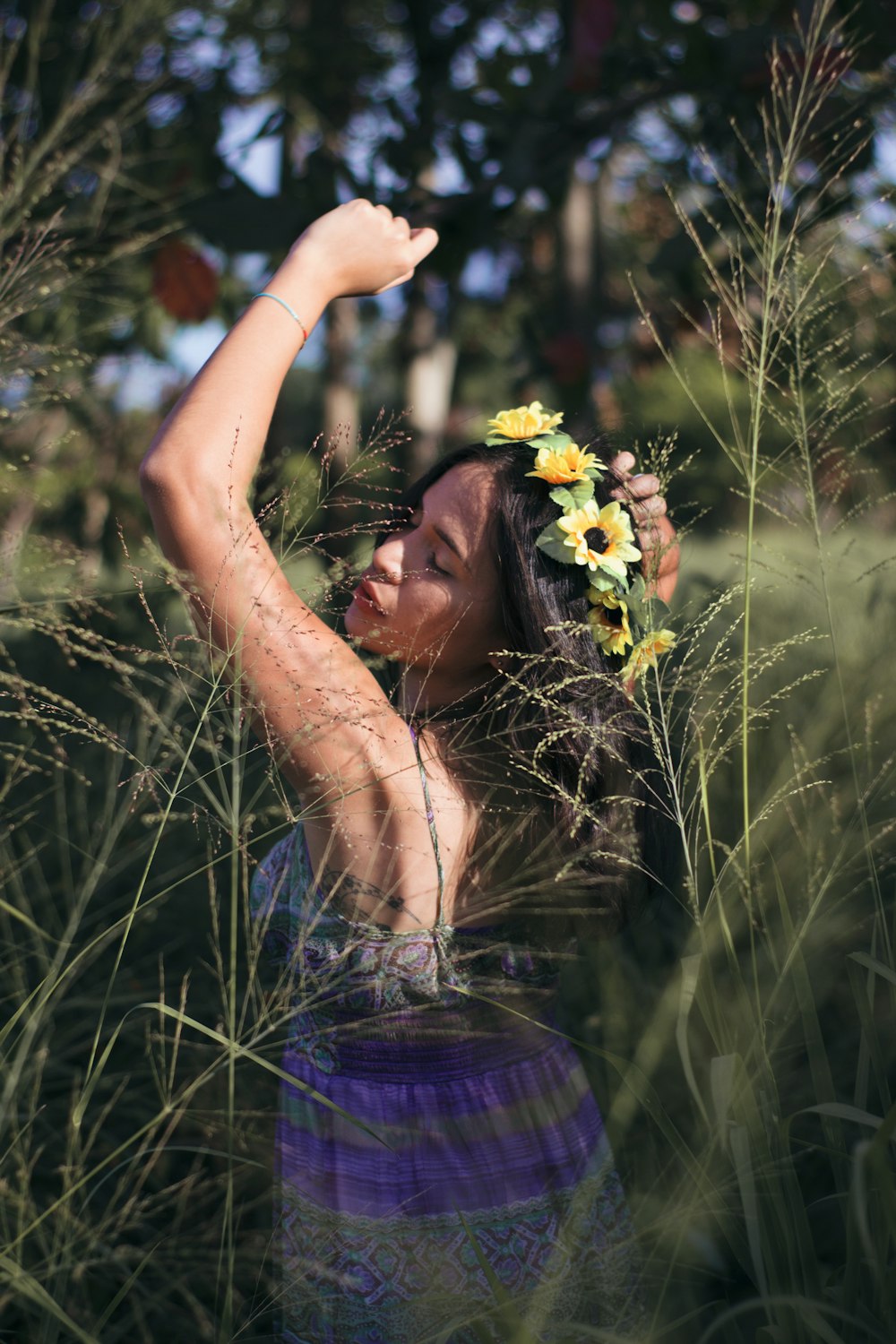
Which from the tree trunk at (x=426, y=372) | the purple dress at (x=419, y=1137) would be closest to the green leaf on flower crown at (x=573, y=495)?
the purple dress at (x=419, y=1137)

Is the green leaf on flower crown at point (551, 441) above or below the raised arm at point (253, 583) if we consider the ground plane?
below

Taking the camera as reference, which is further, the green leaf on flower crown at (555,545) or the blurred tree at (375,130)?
the blurred tree at (375,130)

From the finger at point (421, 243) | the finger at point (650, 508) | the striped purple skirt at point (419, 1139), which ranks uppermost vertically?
the finger at point (421, 243)

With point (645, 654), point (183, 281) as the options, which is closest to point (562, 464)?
point (645, 654)

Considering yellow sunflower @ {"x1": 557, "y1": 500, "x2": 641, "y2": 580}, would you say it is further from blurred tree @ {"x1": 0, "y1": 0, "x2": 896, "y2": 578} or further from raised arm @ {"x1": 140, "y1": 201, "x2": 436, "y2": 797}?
blurred tree @ {"x1": 0, "y1": 0, "x2": 896, "y2": 578}

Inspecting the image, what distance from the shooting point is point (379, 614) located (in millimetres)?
1095

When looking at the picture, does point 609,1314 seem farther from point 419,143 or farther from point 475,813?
point 419,143

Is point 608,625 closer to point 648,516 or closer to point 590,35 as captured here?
→ point 648,516

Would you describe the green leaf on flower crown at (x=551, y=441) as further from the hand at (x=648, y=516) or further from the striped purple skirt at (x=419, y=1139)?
the striped purple skirt at (x=419, y=1139)

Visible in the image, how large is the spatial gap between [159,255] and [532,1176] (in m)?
2.10

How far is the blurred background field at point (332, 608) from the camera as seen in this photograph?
85cm

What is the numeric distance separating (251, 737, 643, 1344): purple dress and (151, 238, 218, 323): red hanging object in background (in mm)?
1721

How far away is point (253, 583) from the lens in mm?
974

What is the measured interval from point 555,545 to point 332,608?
9.0 inches
